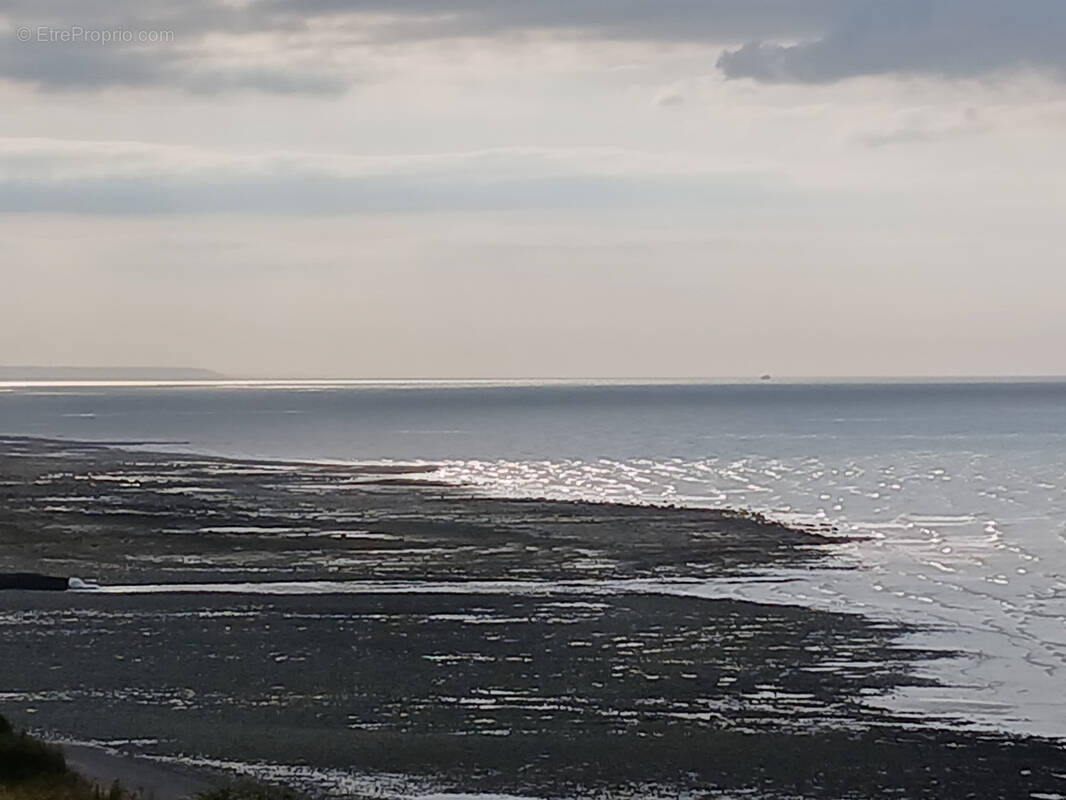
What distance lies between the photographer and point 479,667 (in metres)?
29.5

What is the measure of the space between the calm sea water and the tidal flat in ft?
5.43

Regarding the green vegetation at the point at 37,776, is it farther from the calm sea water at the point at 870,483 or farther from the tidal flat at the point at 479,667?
the calm sea water at the point at 870,483

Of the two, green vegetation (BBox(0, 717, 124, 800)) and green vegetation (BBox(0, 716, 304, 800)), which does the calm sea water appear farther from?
green vegetation (BBox(0, 717, 124, 800))


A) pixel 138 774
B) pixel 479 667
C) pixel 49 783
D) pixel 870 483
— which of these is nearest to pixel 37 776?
pixel 49 783

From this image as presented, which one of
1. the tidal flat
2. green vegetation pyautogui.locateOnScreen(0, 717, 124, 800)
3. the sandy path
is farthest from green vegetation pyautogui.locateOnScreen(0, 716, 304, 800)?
the tidal flat

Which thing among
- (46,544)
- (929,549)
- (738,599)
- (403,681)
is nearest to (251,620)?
(403,681)

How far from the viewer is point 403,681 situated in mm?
28234

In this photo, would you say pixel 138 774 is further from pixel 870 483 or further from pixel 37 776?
pixel 870 483

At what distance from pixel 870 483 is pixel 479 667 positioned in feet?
193

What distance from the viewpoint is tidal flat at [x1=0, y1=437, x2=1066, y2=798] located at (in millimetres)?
22141

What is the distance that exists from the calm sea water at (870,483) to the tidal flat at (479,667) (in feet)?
5.43

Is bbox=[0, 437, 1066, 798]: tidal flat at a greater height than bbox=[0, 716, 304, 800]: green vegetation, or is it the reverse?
bbox=[0, 716, 304, 800]: green vegetation

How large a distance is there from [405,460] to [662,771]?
86019 millimetres

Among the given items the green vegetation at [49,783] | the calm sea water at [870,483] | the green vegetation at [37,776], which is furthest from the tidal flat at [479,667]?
the green vegetation at [37,776]
